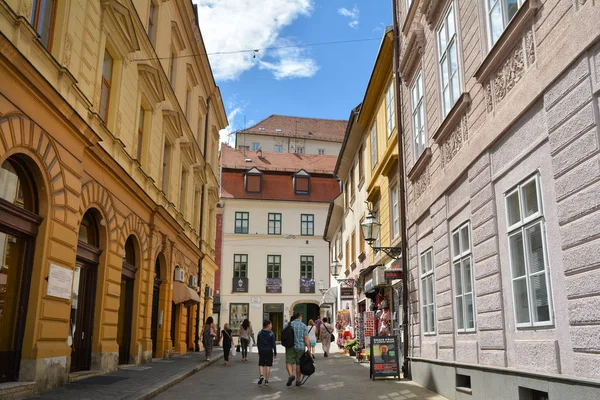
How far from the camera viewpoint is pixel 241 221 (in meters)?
47.5

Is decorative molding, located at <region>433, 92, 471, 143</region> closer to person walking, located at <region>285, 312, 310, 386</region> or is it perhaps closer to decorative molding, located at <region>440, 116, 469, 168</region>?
decorative molding, located at <region>440, 116, 469, 168</region>

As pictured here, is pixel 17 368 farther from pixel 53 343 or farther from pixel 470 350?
pixel 470 350

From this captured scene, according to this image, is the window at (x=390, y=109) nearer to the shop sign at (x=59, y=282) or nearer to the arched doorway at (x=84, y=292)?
the arched doorway at (x=84, y=292)

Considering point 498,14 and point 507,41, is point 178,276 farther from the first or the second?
point 507,41

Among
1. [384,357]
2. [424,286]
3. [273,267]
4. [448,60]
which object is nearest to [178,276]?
[384,357]

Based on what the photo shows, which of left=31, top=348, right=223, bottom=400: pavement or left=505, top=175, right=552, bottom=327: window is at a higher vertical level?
left=505, top=175, right=552, bottom=327: window

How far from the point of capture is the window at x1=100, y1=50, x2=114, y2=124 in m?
13.9

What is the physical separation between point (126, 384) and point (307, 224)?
37.2 metres

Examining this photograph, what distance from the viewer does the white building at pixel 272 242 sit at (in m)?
45.9

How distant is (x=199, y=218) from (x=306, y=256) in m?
20.0

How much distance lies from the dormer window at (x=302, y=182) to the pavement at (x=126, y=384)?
33482mm

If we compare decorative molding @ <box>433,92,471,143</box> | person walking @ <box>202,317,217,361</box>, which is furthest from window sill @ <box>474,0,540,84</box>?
person walking @ <box>202,317,217,361</box>

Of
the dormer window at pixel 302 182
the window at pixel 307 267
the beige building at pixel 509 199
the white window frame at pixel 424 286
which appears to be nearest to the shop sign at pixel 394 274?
the white window frame at pixel 424 286

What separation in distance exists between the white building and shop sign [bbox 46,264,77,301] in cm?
3500
